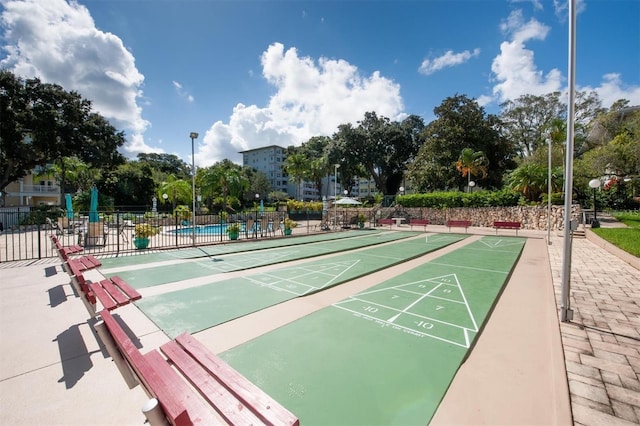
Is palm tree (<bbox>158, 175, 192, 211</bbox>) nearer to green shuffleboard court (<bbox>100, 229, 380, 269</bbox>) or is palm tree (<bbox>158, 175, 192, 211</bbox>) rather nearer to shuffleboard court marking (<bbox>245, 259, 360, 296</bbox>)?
green shuffleboard court (<bbox>100, 229, 380, 269</bbox>)

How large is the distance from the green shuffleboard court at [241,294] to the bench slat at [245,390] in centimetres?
210

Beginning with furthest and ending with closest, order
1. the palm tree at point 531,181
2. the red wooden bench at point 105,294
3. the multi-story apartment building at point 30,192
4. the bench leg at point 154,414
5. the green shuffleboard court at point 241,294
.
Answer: the multi-story apartment building at point 30,192 < the palm tree at point 531,181 < the green shuffleboard court at point 241,294 < the red wooden bench at point 105,294 < the bench leg at point 154,414

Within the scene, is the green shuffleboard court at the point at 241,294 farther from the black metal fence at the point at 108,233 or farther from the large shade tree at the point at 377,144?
the large shade tree at the point at 377,144

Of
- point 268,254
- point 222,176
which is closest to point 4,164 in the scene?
point 222,176

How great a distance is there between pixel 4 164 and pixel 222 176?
19056 mm

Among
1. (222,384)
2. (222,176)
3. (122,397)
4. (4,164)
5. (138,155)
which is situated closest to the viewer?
(222,384)

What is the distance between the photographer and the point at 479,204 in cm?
2692

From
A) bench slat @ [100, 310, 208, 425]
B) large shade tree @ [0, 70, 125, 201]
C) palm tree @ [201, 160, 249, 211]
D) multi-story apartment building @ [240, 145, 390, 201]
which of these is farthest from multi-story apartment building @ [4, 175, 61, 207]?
multi-story apartment building @ [240, 145, 390, 201]

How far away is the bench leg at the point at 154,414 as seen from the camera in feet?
5.22

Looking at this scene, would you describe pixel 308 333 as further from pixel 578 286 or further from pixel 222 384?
pixel 578 286

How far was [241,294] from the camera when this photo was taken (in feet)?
20.4

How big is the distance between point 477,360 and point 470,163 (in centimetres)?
3042

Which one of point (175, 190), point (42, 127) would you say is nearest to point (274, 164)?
point (175, 190)

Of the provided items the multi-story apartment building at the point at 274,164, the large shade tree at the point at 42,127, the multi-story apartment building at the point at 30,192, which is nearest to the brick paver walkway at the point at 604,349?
the large shade tree at the point at 42,127
